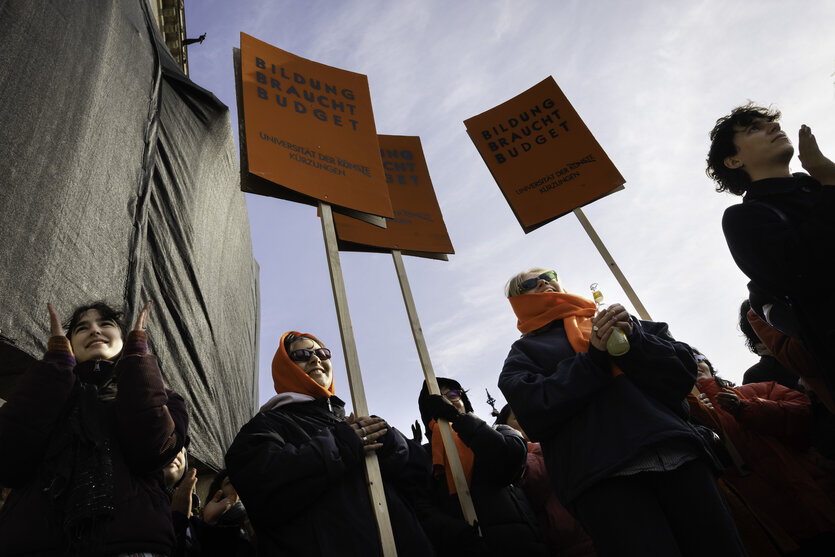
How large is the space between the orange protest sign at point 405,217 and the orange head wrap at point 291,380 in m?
1.10

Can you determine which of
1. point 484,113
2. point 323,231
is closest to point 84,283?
point 323,231

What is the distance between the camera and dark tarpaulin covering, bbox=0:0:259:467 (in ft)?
8.39

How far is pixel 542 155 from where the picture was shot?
414 cm

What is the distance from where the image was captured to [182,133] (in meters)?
5.37

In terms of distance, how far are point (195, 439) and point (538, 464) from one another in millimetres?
2880

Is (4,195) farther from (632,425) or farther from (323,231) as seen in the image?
(632,425)

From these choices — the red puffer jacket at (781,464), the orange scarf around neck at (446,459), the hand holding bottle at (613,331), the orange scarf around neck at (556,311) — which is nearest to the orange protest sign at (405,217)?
the orange scarf around neck at (446,459)

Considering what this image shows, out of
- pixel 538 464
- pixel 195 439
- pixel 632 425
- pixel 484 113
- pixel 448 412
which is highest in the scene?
pixel 484 113

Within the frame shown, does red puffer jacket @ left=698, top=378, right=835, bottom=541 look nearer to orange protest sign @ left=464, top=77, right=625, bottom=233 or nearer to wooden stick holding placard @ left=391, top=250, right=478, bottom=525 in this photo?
wooden stick holding placard @ left=391, top=250, right=478, bottom=525

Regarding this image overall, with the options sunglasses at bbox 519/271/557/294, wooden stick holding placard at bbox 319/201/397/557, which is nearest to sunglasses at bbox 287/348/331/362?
wooden stick holding placard at bbox 319/201/397/557

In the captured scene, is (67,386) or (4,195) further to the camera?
(4,195)

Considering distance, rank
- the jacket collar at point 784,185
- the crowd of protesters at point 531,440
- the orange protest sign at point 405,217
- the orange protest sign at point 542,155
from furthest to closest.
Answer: the orange protest sign at point 542,155 < the orange protest sign at point 405,217 < the jacket collar at point 784,185 < the crowd of protesters at point 531,440

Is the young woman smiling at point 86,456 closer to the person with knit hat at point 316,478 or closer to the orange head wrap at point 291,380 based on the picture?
the person with knit hat at point 316,478

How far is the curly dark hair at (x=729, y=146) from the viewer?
2.15 m
